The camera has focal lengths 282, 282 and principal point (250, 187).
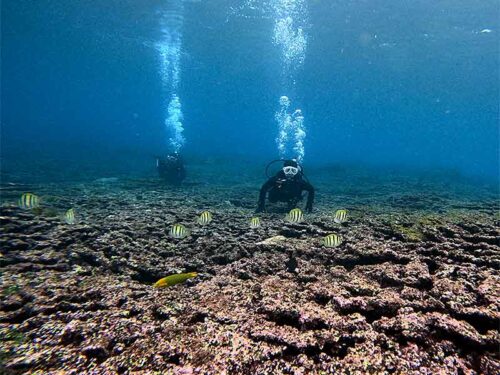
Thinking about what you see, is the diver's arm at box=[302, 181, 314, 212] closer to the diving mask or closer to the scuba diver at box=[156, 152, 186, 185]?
the diving mask

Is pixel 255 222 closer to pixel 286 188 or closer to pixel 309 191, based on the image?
pixel 286 188

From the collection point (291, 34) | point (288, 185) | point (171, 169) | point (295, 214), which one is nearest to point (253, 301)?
point (295, 214)

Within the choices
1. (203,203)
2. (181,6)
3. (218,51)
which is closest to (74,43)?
(218,51)

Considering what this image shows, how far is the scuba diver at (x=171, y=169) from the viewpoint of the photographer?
16.3m

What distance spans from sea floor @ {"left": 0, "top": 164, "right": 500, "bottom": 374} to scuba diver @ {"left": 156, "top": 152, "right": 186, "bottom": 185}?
9.93 meters

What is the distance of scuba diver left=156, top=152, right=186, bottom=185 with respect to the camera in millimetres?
16344

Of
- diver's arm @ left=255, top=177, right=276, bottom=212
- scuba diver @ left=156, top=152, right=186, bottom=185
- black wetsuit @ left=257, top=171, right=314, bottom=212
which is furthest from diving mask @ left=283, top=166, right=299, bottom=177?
scuba diver @ left=156, top=152, right=186, bottom=185

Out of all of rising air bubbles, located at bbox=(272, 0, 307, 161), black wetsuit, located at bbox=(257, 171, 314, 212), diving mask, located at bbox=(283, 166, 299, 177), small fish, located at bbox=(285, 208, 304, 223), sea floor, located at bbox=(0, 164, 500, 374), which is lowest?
sea floor, located at bbox=(0, 164, 500, 374)

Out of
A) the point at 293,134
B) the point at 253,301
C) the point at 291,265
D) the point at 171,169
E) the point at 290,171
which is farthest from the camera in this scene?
the point at 293,134

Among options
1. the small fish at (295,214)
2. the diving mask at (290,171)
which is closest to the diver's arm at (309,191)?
the diving mask at (290,171)

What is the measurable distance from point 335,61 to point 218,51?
642 inches

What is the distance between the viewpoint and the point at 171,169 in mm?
16359

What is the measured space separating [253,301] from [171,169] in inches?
547

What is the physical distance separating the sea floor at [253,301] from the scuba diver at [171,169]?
9.93m
